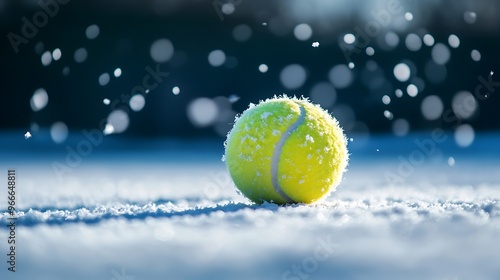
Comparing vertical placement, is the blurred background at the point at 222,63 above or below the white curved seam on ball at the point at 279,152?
above

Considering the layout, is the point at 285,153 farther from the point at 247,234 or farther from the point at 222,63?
the point at 222,63

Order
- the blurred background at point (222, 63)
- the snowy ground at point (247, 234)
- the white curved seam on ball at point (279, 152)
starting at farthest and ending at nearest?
the blurred background at point (222, 63)
the white curved seam on ball at point (279, 152)
the snowy ground at point (247, 234)

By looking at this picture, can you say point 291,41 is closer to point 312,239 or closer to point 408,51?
point 408,51

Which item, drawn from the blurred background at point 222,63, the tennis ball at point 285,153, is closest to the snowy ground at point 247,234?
the tennis ball at point 285,153

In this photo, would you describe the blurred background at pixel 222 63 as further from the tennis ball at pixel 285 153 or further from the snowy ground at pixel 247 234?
the tennis ball at pixel 285 153

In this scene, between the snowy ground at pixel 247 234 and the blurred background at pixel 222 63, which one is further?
the blurred background at pixel 222 63

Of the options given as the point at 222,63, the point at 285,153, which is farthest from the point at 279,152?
the point at 222,63
